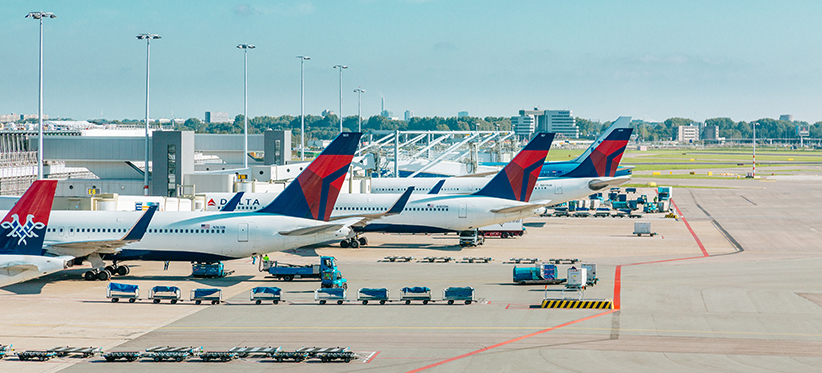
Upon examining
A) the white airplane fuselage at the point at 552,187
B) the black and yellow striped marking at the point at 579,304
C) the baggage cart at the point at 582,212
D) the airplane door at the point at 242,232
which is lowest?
the black and yellow striped marking at the point at 579,304

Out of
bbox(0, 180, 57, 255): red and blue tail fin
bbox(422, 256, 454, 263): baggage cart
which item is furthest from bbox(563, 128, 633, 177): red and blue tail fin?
bbox(0, 180, 57, 255): red and blue tail fin

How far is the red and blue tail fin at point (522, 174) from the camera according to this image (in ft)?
183

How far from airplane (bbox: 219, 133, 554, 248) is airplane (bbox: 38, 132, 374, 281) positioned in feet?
43.6

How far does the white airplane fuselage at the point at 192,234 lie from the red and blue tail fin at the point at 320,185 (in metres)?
0.55

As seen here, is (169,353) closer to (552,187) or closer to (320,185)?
(320,185)

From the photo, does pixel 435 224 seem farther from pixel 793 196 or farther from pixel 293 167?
pixel 793 196

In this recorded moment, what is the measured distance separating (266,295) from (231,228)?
603 centimetres

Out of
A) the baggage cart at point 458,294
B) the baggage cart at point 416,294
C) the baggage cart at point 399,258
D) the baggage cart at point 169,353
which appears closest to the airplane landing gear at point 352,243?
the baggage cart at point 399,258

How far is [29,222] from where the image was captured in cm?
3081

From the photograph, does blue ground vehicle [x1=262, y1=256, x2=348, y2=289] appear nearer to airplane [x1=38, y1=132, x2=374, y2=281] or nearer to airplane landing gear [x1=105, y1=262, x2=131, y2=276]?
airplane [x1=38, y1=132, x2=374, y2=281]

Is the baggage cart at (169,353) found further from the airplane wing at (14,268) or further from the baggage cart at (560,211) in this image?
the baggage cart at (560,211)

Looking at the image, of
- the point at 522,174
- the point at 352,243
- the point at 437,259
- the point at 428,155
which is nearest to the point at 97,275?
the point at 352,243

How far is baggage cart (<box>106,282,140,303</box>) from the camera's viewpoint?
36094 mm

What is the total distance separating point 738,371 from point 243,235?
25.0m
